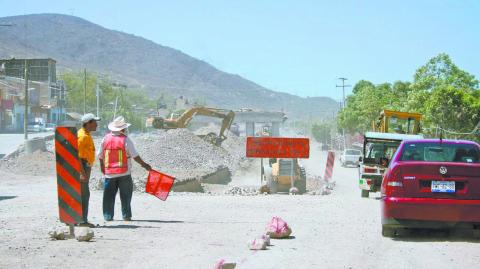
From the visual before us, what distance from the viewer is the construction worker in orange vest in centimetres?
1384

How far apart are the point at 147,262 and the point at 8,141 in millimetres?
61630

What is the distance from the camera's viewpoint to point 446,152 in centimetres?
1198

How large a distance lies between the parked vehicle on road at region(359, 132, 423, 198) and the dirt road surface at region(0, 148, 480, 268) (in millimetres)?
8103

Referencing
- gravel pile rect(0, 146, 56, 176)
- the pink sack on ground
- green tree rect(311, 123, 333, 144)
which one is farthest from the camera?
green tree rect(311, 123, 333, 144)

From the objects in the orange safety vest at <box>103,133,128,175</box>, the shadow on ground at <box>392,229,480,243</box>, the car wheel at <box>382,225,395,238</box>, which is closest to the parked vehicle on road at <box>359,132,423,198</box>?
the shadow on ground at <box>392,229,480,243</box>

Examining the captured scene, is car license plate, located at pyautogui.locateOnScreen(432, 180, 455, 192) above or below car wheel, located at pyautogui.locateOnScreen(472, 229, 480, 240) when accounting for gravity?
above

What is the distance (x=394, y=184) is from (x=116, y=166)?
4.91 metres

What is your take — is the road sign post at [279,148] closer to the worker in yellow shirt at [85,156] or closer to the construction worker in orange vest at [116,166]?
the construction worker in orange vest at [116,166]

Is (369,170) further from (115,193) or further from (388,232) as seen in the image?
(388,232)

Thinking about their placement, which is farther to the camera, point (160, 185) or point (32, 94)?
point (32, 94)

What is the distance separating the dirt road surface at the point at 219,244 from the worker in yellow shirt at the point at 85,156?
457 mm

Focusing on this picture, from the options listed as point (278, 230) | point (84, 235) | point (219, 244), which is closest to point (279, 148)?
point (278, 230)

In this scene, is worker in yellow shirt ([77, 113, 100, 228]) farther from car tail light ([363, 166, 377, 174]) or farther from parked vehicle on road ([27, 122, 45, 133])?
parked vehicle on road ([27, 122, 45, 133])

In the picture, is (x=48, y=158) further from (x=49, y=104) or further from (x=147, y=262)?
(x=49, y=104)
